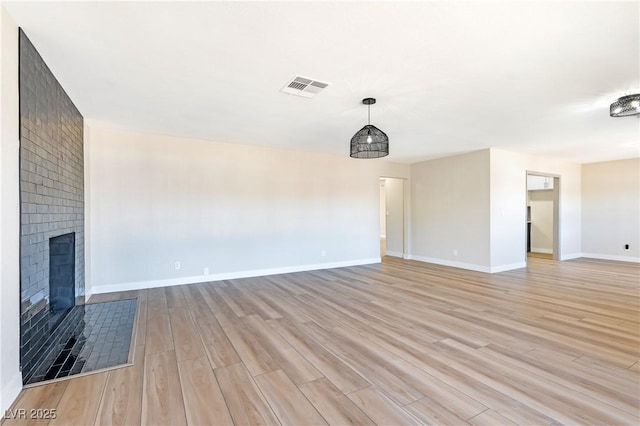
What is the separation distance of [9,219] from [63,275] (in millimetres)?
2087

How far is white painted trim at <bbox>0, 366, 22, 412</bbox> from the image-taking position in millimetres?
1762

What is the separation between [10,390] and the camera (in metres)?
1.84

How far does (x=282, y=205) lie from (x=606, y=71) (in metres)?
4.86

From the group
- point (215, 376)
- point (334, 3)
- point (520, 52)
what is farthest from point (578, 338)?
point (334, 3)

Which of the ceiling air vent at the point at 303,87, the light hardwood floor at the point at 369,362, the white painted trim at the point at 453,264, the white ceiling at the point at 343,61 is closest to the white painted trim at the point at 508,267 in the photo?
the white painted trim at the point at 453,264

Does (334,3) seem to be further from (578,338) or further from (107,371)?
(578,338)

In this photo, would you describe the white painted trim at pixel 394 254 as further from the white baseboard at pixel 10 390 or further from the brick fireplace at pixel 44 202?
the white baseboard at pixel 10 390

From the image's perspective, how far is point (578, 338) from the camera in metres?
2.79

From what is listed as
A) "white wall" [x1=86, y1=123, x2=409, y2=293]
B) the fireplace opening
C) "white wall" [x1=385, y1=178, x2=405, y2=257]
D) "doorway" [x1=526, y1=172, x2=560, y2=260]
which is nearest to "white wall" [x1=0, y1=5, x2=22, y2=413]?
the fireplace opening

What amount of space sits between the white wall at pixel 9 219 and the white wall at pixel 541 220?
36.8 ft

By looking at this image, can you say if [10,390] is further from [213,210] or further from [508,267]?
[508,267]

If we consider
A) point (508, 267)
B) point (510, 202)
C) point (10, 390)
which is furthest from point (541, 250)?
point (10, 390)

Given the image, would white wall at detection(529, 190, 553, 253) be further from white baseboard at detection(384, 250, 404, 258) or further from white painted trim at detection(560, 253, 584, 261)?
white baseboard at detection(384, 250, 404, 258)

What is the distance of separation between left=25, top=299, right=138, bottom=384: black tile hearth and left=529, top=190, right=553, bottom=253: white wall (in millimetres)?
10561
